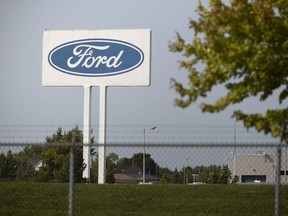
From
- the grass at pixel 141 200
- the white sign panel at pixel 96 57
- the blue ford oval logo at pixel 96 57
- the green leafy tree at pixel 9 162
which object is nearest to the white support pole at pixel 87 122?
the white sign panel at pixel 96 57

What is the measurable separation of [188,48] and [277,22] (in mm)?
1665

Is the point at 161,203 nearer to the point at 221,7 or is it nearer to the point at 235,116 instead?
the point at 235,116

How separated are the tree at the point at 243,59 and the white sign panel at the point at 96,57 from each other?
1738 centimetres

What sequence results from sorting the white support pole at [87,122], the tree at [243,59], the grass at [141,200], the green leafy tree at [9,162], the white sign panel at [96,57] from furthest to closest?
the white support pole at [87,122], the white sign panel at [96,57], the green leafy tree at [9,162], the grass at [141,200], the tree at [243,59]

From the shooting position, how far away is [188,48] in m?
11.7

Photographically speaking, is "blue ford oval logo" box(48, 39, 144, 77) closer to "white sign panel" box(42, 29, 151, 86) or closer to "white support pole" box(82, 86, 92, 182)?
"white sign panel" box(42, 29, 151, 86)

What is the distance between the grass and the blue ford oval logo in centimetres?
1288

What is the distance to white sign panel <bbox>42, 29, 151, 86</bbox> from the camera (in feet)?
94.9

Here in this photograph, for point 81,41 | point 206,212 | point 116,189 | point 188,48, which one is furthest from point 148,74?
point 188,48

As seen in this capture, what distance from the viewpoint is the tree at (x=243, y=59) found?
10766 mm

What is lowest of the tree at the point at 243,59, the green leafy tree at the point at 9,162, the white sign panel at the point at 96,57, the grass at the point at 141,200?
the grass at the point at 141,200

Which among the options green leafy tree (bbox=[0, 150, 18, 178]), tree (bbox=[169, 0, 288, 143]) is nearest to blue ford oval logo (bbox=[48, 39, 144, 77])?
green leafy tree (bbox=[0, 150, 18, 178])

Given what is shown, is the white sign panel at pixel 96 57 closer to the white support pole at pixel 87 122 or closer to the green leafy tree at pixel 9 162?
the white support pole at pixel 87 122

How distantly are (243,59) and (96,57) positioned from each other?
63.8ft
